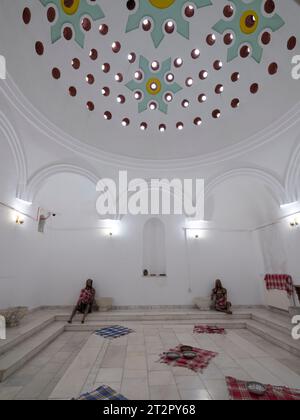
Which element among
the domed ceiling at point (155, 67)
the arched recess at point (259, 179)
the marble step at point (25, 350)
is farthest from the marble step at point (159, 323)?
the domed ceiling at point (155, 67)

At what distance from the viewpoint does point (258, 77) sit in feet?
19.5

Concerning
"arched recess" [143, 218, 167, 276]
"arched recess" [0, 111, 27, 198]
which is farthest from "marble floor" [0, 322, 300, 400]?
"arched recess" [0, 111, 27, 198]

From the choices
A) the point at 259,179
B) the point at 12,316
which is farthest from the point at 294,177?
the point at 12,316

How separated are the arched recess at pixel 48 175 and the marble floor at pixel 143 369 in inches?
164

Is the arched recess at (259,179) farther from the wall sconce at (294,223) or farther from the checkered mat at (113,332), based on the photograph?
the checkered mat at (113,332)

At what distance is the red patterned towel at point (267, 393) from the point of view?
267cm

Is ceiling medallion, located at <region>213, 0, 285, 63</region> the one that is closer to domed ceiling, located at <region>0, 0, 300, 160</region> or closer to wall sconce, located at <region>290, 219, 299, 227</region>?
domed ceiling, located at <region>0, 0, 300, 160</region>

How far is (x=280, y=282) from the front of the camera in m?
6.74

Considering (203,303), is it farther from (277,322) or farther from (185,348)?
(185,348)

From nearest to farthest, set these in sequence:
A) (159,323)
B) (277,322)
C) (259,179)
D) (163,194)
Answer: (277,322) < (159,323) < (259,179) < (163,194)

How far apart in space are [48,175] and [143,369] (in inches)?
230

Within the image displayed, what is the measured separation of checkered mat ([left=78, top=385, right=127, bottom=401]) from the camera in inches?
105

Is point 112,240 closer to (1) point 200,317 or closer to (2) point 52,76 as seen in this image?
(1) point 200,317

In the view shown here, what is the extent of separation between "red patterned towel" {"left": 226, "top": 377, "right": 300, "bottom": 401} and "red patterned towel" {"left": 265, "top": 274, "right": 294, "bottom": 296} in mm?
4044
